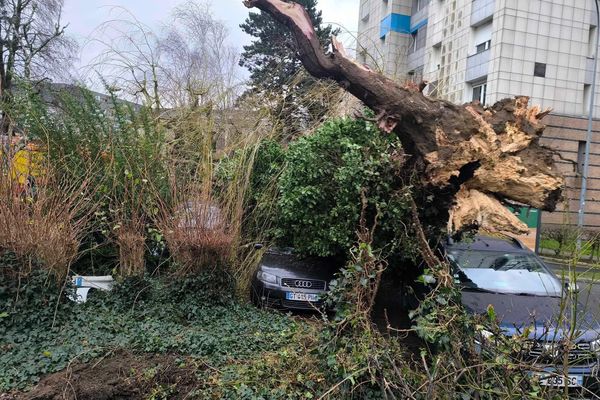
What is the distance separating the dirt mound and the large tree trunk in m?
2.65

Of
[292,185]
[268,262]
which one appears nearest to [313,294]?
[268,262]

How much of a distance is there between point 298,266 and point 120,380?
320 centimetres

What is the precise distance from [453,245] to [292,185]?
235cm

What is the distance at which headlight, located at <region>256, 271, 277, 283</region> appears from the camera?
20.1ft

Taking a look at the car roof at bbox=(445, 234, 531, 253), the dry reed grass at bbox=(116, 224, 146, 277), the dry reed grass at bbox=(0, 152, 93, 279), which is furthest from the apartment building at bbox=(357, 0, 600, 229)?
the dry reed grass at bbox=(0, 152, 93, 279)

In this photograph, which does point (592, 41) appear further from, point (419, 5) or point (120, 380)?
point (120, 380)

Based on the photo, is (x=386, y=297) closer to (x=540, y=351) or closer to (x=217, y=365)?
(x=217, y=365)

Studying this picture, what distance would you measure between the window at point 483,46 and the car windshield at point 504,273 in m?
20.6

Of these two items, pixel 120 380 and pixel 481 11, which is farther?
pixel 481 11

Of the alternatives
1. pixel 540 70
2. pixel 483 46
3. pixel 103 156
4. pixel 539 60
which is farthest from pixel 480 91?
pixel 103 156

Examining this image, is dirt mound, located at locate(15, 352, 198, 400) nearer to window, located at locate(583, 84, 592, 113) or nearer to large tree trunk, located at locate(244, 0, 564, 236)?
large tree trunk, located at locate(244, 0, 564, 236)

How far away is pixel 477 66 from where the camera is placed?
78.7 feet

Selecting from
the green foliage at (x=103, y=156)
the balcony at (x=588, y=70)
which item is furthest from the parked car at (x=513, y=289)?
the balcony at (x=588, y=70)

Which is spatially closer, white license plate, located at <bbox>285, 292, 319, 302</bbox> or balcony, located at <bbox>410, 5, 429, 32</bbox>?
white license plate, located at <bbox>285, 292, 319, 302</bbox>
